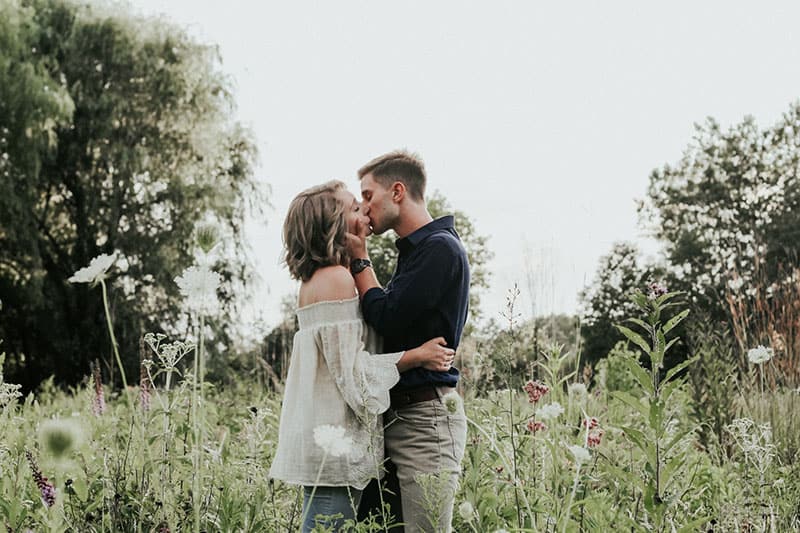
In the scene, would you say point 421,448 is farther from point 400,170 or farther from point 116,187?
point 116,187

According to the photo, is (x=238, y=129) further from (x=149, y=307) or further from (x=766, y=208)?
(x=766, y=208)

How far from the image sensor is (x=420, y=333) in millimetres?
2633

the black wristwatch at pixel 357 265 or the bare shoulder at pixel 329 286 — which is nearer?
the bare shoulder at pixel 329 286

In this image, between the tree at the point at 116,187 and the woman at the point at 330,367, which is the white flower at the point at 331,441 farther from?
the tree at the point at 116,187

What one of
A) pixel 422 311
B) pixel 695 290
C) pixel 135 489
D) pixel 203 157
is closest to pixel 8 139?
pixel 203 157

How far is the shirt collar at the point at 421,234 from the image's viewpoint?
2721mm

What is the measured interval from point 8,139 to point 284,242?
43.7 ft

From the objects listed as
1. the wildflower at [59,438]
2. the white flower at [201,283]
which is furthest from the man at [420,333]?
the wildflower at [59,438]

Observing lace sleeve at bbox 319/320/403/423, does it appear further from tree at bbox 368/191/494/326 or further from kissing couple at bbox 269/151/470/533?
tree at bbox 368/191/494/326

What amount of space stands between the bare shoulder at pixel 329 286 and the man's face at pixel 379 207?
11.2 inches

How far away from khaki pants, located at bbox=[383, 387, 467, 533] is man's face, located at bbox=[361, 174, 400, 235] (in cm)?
60

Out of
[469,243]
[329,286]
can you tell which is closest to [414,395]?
[329,286]

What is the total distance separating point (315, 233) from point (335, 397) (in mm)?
512

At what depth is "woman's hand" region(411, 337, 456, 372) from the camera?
249 centimetres
